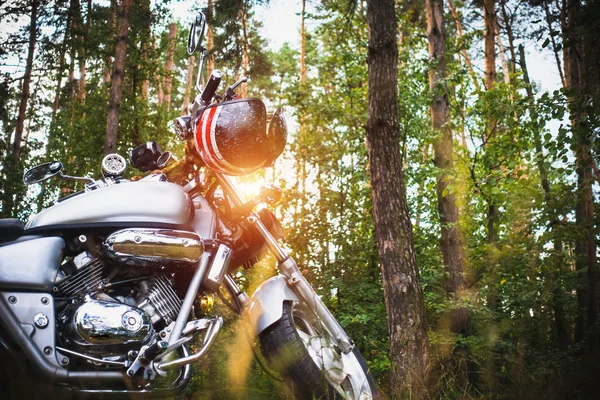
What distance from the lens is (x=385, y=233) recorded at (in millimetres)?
4383

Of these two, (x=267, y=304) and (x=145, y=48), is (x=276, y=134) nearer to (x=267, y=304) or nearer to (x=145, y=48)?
(x=267, y=304)

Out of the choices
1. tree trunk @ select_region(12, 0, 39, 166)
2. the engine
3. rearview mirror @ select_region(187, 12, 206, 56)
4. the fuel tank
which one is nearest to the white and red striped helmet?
the fuel tank

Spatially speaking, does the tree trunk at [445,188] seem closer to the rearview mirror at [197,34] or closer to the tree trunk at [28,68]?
the rearview mirror at [197,34]

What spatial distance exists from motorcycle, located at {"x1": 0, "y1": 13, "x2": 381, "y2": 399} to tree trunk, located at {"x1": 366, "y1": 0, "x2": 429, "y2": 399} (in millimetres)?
726

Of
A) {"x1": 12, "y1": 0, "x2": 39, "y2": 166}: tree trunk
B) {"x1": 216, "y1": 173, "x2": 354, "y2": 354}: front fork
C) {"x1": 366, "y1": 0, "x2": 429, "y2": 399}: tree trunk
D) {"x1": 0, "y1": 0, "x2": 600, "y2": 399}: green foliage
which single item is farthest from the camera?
{"x1": 12, "y1": 0, "x2": 39, "y2": 166}: tree trunk

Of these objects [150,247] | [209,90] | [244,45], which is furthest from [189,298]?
[244,45]

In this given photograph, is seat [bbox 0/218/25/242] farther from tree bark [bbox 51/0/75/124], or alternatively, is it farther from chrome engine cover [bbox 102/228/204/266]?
tree bark [bbox 51/0/75/124]

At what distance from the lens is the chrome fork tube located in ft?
9.14

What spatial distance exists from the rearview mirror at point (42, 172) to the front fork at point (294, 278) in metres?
0.85

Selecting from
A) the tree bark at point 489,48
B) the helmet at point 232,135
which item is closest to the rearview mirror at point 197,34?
the helmet at point 232,135

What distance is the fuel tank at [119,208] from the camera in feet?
9.11

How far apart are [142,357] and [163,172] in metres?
1.05

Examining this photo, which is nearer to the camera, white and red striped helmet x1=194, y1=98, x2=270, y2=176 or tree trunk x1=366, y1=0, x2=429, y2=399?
white and red striped helmet x1=194, y1=98, x2=270, y2=176

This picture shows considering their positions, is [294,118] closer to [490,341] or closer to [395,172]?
[490,341]
